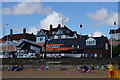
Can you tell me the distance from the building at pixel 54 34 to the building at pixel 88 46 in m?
16.2

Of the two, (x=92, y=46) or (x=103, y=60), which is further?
(x=92, y=46)

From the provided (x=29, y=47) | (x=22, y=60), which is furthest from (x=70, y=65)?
(x=29, y=47)

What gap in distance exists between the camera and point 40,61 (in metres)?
48.9

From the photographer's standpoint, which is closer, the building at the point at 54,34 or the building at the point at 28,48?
the building at the point at 28,48

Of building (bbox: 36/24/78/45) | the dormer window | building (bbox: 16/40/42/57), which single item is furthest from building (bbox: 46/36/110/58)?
building (bbox: 36/24/78/45)

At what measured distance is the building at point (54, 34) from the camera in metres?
82.1

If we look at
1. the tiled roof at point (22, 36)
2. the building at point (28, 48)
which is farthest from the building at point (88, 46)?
the tiled roof at point (22, 36)

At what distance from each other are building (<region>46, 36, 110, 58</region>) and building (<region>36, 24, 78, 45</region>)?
53.1 feet

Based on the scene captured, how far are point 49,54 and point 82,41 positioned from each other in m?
9.66

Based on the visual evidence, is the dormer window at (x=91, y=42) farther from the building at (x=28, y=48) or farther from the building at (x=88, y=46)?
the building at (x=28, y=48)

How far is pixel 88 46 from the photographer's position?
6031cm

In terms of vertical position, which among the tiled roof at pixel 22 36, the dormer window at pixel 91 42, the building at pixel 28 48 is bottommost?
the building at pixel 28 48

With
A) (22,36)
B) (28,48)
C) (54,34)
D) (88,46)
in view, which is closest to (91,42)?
(88,46)

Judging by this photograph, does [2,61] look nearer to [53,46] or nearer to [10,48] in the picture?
[53,46]
